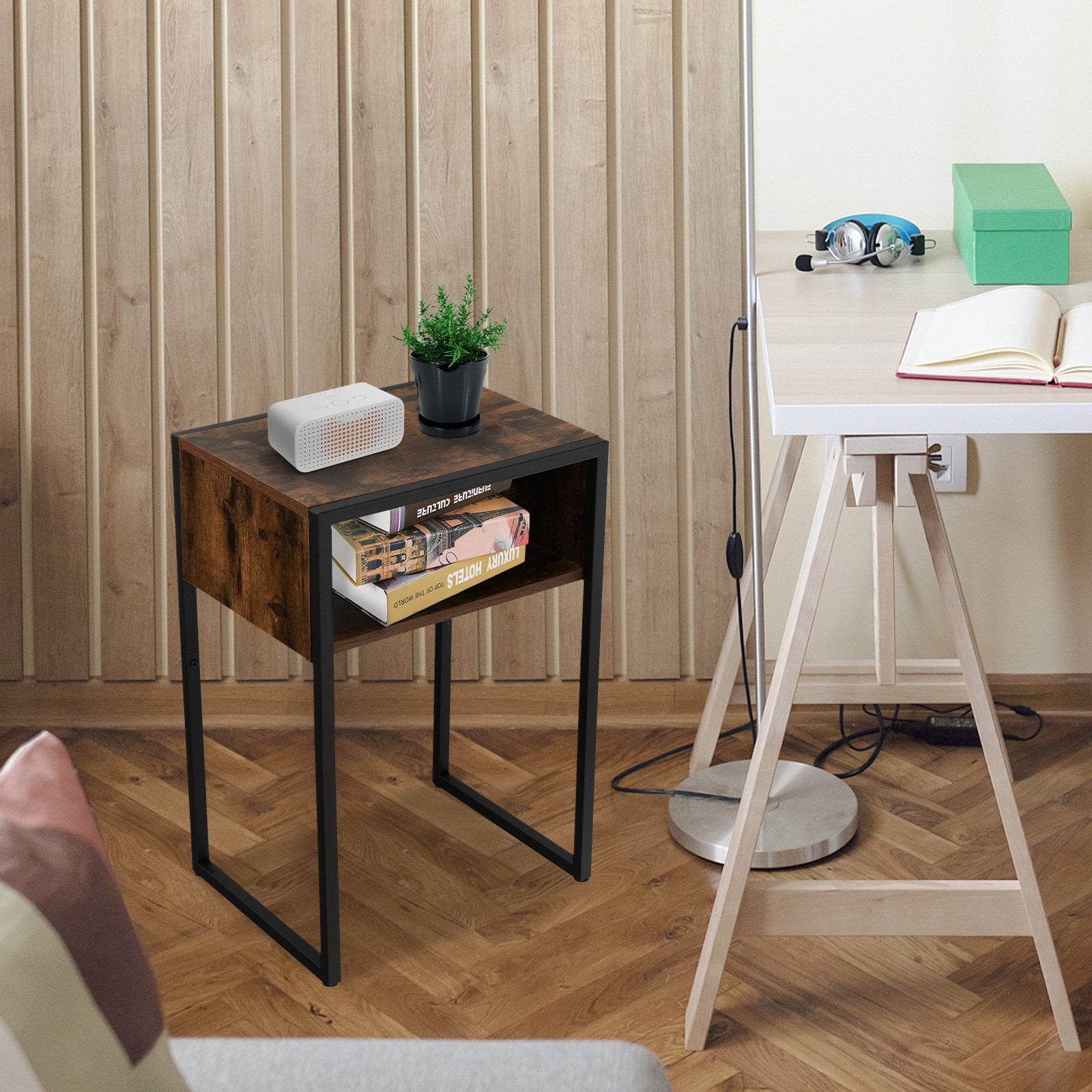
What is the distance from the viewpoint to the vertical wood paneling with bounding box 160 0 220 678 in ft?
7.68

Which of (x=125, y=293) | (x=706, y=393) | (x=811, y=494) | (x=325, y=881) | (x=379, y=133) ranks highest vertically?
(x=379, y=133)

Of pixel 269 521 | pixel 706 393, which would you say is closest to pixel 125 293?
pixel 269 521

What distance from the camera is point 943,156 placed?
7.71ft

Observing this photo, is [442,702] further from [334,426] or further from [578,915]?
[334,426]

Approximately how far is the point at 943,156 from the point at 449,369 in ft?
3.28

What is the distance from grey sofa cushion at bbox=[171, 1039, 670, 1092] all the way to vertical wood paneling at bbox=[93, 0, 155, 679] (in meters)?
1.59

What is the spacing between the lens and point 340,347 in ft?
8.01

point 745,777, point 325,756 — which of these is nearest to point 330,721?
point 325,756

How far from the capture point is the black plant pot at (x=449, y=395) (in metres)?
1.86

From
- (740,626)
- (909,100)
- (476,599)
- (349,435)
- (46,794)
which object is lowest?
(740,626)

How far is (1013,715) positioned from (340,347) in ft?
4.40

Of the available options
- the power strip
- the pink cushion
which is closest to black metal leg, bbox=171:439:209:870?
the pink cushion

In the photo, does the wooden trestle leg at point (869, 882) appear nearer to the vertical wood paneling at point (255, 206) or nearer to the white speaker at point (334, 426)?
the white speaker at point (334, 426)

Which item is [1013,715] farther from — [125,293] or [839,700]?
[125,293]
